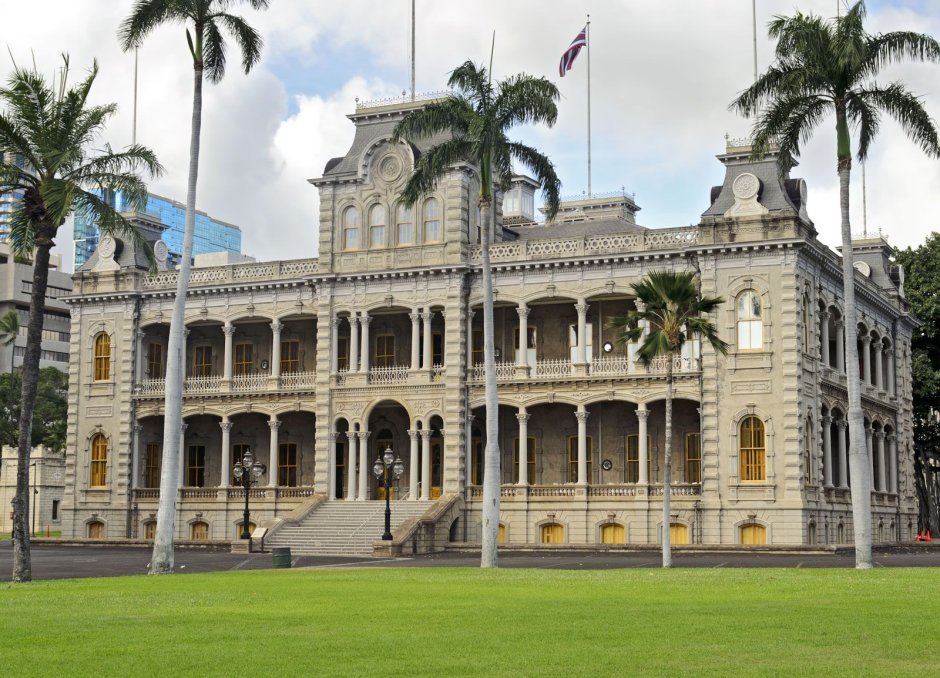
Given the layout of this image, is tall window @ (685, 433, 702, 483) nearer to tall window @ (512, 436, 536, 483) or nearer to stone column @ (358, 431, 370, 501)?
tall window @ (512, 436, 536, 483)

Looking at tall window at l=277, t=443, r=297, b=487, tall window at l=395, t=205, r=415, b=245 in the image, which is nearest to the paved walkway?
tall window at l=277, t=443, r=297, b=487

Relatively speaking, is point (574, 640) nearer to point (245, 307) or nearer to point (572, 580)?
point (572, 580)

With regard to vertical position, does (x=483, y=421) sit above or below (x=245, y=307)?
below

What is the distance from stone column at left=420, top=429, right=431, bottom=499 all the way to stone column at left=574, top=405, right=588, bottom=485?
604 cm

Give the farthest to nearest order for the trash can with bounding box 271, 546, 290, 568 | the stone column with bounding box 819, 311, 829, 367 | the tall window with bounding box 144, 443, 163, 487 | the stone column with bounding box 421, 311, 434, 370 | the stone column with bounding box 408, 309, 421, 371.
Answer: the tall window with bounding box 144, 443, 163, 487, the stone column with bounding box 408, 309, 421, 371, the stone column with bounding box 421, 311, 434, 370, the stone column with bounding box 819, 311, 829, 367, the trash can with bounding box 271, 546, 290, 568

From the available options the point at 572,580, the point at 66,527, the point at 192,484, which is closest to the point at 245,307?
the point at 192,484

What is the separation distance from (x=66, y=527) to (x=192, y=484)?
5762mm

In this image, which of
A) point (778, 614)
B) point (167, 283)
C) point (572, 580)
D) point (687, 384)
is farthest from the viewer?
point (167, 283)

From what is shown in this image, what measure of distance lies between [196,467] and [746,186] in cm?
2739

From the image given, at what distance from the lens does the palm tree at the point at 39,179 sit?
98.6ft

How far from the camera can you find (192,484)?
6081cm

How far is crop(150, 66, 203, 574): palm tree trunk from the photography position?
3344 centimetres

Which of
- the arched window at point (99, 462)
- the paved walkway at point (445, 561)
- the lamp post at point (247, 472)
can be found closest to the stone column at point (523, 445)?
the paved walkway at point (445, 561)

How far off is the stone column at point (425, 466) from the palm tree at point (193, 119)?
741 inches
